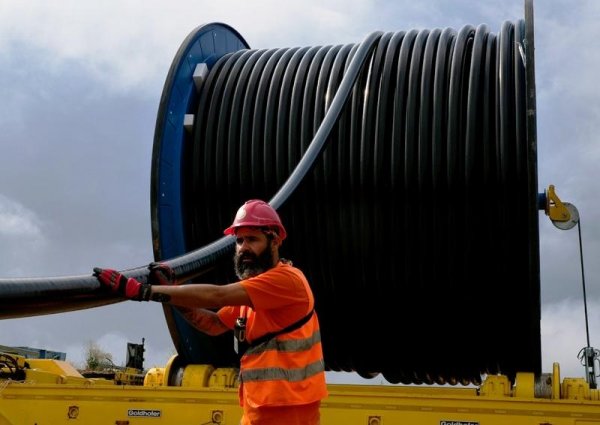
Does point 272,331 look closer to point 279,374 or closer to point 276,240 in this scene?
point 279,374

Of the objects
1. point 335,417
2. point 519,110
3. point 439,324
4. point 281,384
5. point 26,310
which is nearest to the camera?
point 26,310

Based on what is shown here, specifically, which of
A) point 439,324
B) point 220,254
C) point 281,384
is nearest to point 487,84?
point 439,324

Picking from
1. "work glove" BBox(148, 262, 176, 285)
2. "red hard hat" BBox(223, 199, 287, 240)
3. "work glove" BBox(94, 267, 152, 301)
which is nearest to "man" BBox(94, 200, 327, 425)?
"red hard hat" BBox(223, 199, 287, 240)

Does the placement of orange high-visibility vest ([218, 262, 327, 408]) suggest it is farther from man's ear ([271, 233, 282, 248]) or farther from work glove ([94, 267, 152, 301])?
work glove ([94, 267, 152, 301])

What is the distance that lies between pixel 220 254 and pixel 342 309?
2118 mm

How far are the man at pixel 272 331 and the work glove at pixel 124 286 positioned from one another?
20 cm

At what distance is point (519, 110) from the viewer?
20.5ft

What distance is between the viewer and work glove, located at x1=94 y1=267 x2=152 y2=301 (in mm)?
2949

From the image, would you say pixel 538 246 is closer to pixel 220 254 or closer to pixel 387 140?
pixel 387 140

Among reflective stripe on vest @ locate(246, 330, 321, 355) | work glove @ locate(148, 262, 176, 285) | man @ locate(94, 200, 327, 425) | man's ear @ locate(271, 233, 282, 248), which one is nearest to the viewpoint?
man @ locate(94, 200, 327, 425)

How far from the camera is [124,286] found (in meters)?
2.95

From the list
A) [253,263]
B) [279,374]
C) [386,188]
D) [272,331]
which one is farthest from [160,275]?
[386,188]

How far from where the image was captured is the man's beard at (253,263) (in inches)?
131

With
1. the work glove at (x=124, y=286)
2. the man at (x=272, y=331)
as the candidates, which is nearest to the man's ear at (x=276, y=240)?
the man at (x=272, y=331)
